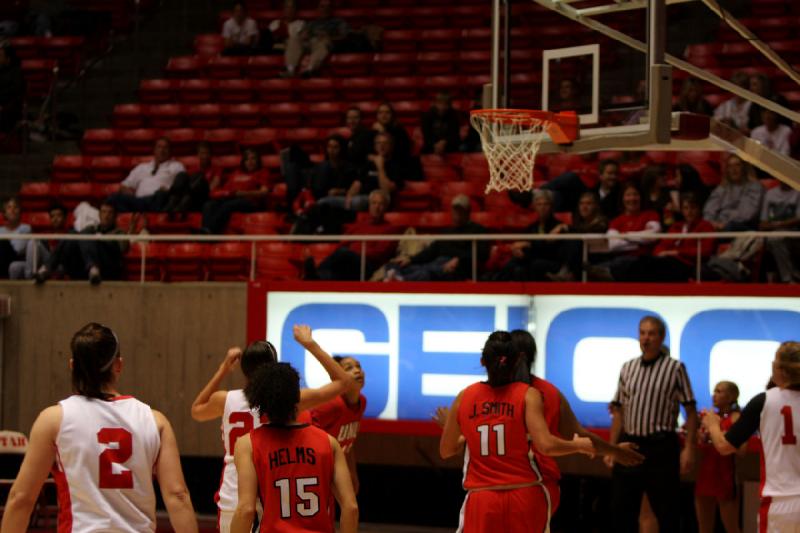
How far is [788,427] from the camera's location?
6441mm

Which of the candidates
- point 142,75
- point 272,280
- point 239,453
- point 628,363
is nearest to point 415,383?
point 272,280

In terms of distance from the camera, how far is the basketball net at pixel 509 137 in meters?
8.48

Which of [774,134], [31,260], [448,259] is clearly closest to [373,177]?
[448,259]

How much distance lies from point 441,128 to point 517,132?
5.23m

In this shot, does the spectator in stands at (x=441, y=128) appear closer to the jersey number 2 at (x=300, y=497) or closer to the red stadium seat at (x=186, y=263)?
the red stadium seat at (x=186, y=263)

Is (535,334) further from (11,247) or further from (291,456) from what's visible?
(291,456)

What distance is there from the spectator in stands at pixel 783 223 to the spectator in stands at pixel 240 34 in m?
8.07

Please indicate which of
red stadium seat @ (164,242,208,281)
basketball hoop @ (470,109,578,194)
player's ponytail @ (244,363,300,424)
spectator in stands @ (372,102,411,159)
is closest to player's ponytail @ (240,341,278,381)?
player's ponytail @ (244,363,300,424)

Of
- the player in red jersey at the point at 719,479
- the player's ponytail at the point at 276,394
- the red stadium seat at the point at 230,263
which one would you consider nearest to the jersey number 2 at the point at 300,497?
the player's ponytail at the point at 276,394

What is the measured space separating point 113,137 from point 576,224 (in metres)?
7.11

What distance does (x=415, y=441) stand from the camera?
1142 centimetres

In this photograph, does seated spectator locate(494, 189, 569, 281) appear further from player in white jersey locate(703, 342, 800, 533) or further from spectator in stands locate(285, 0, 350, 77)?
spectator in stands locate(285, 0, 350, 77)

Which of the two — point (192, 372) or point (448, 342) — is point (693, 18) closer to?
point (448, 342)

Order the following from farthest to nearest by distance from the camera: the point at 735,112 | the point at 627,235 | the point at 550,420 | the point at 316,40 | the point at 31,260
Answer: the point at 316,40, the point at 735,112, the point at 31,260, the point at 627,235, the point at 550,420
